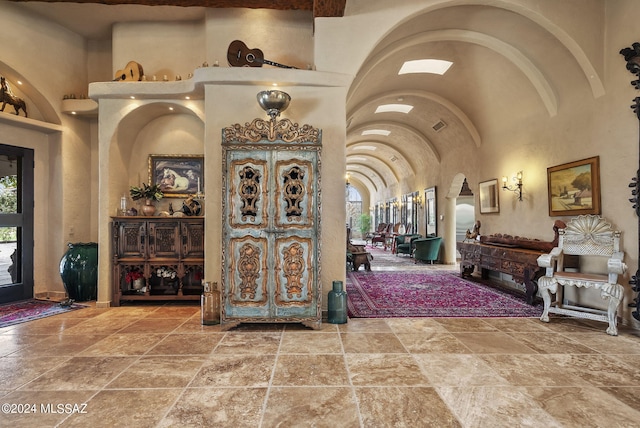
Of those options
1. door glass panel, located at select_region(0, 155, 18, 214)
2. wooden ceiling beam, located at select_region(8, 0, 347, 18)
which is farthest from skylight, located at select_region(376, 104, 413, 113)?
door glass panel, located at select_region(0, 155, 18, 214)

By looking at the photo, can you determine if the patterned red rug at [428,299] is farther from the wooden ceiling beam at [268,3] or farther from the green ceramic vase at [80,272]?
the green ceramic vase at [80,272]

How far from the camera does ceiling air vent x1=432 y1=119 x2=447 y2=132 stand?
9080 millimetres

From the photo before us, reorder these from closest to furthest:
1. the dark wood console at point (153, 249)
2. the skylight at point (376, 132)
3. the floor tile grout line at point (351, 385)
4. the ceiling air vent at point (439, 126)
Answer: the floor tile grout line at point (351, 385) < the dark wood console at point (153, 249) < the ceiling air vent at point (439, 126) < the skylight at point (376, 132)

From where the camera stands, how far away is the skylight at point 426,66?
6609 millimetres

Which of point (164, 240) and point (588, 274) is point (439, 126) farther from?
point (164, 240)

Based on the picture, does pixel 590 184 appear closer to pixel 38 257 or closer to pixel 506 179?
pixel 506 179

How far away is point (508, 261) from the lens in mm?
5742

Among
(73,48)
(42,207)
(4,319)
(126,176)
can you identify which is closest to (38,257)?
(42,207)

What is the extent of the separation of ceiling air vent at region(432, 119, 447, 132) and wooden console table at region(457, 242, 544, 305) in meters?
3.59

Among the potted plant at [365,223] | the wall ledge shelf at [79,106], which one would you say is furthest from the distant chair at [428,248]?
the potted plant at [365,223]

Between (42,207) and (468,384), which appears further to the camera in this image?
(42,207)

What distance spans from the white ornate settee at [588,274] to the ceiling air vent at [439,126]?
5178mm

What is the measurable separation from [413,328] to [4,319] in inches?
215

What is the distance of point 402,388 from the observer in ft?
8.35
